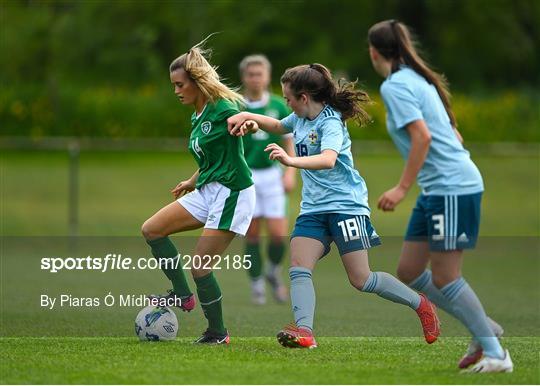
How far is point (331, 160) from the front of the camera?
7020 millimetres

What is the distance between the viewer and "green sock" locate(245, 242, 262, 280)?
11.4 metres

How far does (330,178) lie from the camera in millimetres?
7398

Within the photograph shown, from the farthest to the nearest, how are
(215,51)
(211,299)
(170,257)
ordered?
(215,51)
(170,257)
(211,299)

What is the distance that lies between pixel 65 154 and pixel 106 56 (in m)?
14.8

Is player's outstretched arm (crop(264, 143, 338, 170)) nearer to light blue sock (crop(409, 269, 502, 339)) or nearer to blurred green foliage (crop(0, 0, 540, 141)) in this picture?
light blue sock (crop(409, 269, 502, 339))

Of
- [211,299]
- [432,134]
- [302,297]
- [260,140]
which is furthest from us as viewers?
[260,140]

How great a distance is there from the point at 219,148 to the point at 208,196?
338mm

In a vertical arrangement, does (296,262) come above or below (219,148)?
below

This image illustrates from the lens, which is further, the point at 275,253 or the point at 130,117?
the point at 130,117

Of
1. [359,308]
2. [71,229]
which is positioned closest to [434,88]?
[359,308]

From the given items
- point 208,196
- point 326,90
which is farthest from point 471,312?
point 208,196

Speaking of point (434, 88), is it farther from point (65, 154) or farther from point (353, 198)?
point (65, 154)

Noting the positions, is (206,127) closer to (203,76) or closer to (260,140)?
(203,76)

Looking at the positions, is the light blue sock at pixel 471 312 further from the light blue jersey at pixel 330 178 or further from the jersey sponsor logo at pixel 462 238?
the light blue jersey at pixel 330 178
